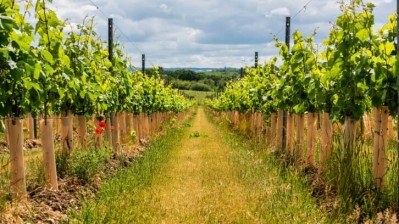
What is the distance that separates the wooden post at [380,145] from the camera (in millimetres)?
6184

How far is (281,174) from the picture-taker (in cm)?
913

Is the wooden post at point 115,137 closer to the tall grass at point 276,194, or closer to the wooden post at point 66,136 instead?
the wooden post at point 66,136

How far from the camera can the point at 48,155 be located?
730 centimetres

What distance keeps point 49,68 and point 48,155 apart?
1.85 meters

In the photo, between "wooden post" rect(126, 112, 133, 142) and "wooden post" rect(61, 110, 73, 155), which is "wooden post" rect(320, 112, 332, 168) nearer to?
"wooden post" rect(61, 110, 73, 155)

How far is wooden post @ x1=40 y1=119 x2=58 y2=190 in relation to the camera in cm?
725

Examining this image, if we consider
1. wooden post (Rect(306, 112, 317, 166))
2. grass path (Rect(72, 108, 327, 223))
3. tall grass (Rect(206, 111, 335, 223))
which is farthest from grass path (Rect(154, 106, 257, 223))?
wooden post (Rect(306, 112, 317, 166))

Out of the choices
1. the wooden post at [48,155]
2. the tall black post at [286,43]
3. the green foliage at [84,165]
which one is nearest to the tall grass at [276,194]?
the tall black post at [286,43]

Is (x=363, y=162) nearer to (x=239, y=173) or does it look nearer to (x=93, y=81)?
(x=239, y=173)

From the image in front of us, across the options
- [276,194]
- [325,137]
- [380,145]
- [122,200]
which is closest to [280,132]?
[325,137]

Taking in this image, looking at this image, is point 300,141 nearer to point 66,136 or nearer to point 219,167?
point 219,167

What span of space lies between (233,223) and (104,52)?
608 cm

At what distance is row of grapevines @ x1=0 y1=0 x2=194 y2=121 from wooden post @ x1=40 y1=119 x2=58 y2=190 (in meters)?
0.21

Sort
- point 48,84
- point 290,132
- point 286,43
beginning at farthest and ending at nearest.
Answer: point 286,43, point 290,132, point 48,84
